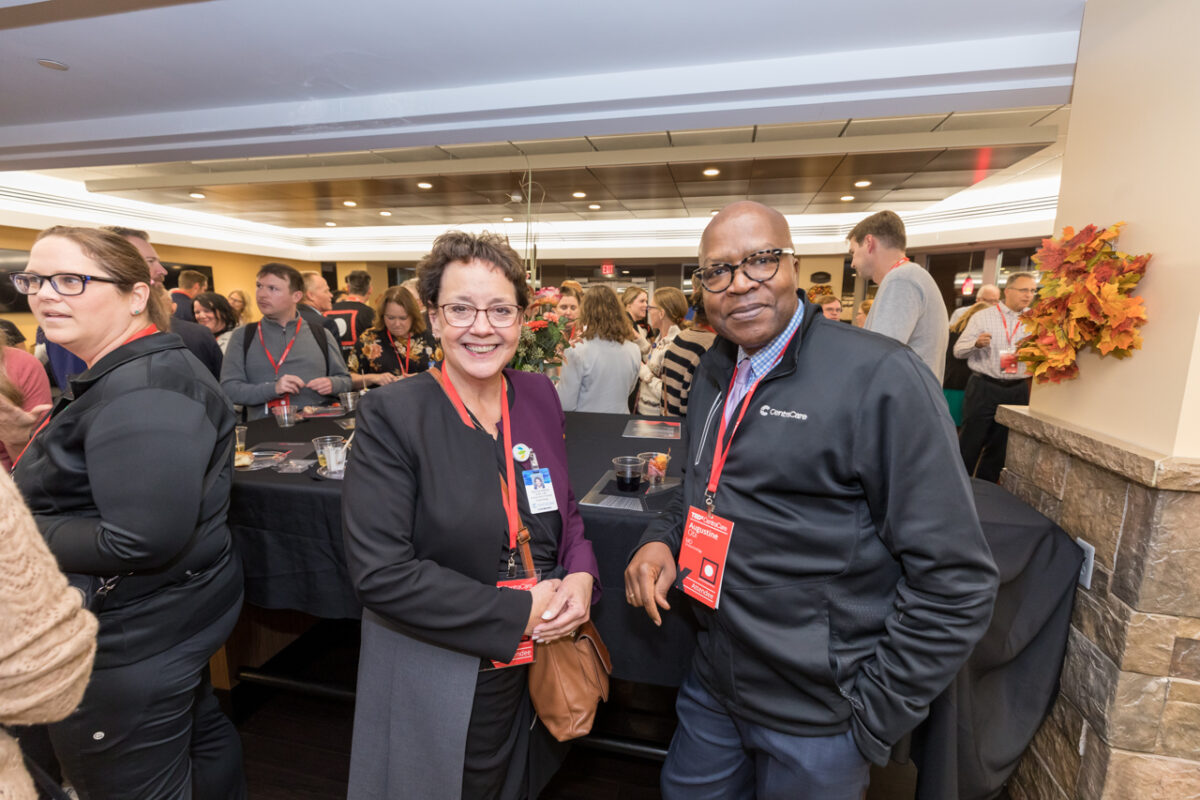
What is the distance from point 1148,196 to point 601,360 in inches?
102

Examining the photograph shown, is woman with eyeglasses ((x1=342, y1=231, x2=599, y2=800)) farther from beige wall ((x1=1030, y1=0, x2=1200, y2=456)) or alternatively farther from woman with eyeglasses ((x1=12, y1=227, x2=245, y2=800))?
beige wall ((x1=1030, y1=0, x2=1200, y2=456))

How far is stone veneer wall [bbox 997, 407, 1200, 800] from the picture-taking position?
4.42 ft

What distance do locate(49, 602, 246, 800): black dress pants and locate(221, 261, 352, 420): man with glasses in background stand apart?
191 centimetres

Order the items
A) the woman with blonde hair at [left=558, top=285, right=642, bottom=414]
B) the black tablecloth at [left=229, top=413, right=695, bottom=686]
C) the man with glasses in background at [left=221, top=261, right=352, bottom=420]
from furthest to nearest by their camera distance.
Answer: the woman with blonde hair at [left=558, top=285, right=642, bottom=414], the man with glasses in background at [left=221, top=261, right=352, bottom=420], the black tablecloth at [left=229, top=413, right=695, bottom=686]

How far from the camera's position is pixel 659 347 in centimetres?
446

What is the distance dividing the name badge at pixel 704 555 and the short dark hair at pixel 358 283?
16.6 feet

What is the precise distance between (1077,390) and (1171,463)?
550mm

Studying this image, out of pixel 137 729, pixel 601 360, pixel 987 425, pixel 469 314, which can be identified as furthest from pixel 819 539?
pixel 987 425

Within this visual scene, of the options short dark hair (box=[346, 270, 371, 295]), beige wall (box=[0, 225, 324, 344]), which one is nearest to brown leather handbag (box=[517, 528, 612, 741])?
short dark hair (box=[346, 270, 371, 295])

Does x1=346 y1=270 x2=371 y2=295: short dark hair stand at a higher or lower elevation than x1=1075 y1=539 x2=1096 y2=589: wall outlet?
higher

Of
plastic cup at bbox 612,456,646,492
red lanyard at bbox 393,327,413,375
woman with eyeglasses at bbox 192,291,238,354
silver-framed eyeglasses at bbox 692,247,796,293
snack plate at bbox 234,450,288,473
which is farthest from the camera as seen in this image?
woman with eyeglasses at bbox 192,291,238,354

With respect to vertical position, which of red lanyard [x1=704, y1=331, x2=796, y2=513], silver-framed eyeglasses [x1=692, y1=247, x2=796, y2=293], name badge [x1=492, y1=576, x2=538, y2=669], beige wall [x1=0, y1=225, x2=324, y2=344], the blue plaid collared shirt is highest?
beige wall [x1=0, y1=225, x2=324, y2=344]

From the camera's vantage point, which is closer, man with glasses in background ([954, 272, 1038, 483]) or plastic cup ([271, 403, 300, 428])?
plastic cup ([271, 403, 300, 428])

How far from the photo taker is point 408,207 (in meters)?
8.32
